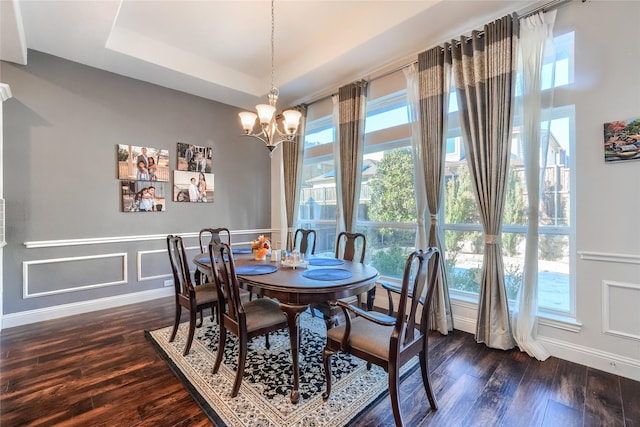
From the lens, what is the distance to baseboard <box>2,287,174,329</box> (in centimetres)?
314

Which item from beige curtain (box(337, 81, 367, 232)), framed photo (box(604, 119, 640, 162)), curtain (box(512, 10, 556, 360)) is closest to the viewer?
framed photo (box(604, 119, 640, 162))

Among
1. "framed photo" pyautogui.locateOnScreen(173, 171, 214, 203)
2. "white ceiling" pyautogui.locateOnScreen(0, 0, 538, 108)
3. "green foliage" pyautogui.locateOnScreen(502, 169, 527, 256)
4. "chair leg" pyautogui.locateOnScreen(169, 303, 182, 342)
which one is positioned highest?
"white ceiling" pyautogui.locateOnScreen(0, 0, 538, 108)

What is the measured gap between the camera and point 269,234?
18.1 ft

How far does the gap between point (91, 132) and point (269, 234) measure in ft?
10.0

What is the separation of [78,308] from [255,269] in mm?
2803

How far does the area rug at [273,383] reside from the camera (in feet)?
5.71

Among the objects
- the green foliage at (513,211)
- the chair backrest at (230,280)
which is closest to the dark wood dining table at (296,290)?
the chair backrest at (230,280)

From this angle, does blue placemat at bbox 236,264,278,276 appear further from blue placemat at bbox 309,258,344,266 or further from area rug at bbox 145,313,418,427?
area rug at bbox 145,313,418,427

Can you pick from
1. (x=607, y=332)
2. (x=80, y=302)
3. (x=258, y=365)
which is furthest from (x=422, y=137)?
(x=80, y=302)

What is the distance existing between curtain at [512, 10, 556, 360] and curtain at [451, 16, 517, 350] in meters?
0.10

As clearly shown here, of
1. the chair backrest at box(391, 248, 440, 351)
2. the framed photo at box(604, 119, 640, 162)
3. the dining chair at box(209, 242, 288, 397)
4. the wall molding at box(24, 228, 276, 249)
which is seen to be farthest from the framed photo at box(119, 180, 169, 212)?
the framed photo at box(604, 119, 640, 162)

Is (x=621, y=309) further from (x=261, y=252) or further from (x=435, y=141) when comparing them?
(x=261, y=252)

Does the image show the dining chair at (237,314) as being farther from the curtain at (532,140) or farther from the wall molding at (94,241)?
the wall molding at (94,241)

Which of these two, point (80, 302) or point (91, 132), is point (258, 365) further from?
point (91, 132)
